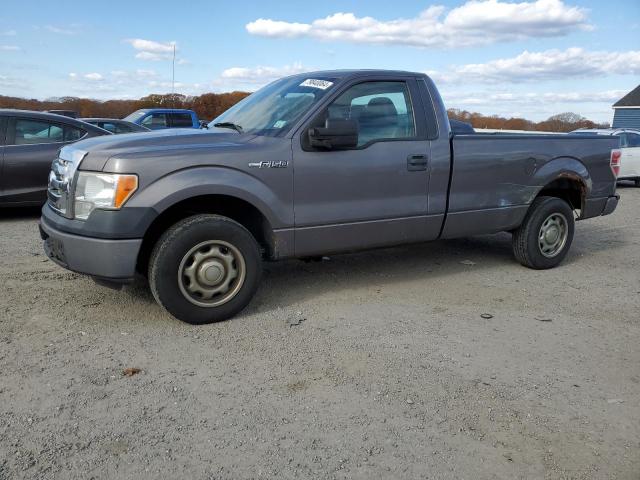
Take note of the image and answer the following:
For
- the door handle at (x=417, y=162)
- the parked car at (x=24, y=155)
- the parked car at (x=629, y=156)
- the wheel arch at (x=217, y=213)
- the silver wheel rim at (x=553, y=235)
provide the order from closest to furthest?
the wheel arch at (x=217, y=213)
the door handle at (x=417, y=162)
the silver wheel rim at (x=553, y=235)
the parked car at (x=24, y=155)
the parked car at (x=629, y=156)

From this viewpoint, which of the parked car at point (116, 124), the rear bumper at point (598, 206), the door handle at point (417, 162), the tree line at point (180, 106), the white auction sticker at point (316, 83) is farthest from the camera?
the tree line at point (180, 106)

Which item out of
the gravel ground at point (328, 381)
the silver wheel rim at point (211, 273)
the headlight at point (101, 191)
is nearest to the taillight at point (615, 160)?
the gravel ground at point (328, 381)

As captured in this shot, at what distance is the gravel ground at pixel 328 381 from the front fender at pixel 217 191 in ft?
2.68

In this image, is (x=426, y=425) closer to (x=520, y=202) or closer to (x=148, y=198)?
(x=148, y=198)

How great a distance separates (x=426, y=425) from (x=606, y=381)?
1.37m

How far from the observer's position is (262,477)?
2.61 meters

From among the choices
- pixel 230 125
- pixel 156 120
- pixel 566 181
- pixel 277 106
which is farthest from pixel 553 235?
pixel 156 120

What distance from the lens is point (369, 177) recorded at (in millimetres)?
4941

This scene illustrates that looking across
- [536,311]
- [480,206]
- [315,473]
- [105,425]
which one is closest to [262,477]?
[315,473]

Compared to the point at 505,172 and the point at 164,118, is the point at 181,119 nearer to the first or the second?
the point at 164,118

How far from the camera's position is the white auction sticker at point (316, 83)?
16.3 ft

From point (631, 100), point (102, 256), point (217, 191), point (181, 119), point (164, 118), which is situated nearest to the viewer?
point (102, 256)

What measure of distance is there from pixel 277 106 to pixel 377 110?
2.80 feet

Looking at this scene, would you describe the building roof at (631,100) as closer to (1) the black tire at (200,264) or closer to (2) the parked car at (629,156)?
(2) the parked car at (629,156)
